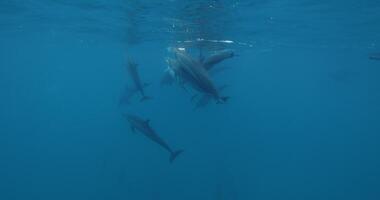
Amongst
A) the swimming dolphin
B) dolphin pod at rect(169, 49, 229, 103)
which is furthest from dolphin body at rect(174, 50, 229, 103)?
the swimming dolphin

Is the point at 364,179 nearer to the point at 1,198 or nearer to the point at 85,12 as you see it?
the point at 1,198

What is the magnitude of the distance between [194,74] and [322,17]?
1470 centimetres

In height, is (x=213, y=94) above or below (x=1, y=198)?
above

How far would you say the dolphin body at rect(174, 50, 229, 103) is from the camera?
21.1ft

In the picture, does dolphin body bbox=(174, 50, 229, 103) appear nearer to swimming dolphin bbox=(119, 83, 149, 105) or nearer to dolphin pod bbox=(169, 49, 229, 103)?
dolphin pod bbox=(169, 49, 229, 103)

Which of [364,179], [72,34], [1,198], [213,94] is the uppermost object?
[213,94]

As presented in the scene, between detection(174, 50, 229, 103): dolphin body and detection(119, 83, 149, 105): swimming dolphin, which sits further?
detection(119, 83, 149, 105): swimming dolphin

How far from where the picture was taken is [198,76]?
6535mm

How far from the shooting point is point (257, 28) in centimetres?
2331

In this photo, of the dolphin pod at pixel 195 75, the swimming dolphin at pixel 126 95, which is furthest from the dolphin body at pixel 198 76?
the swimming dolphin at pixel 126 95

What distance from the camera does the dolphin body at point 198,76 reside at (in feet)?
21.1

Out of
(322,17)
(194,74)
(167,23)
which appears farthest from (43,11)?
(194,74)

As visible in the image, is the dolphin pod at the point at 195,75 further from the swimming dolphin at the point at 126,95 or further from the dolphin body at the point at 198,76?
the swimming dolphin at the point at 126,95

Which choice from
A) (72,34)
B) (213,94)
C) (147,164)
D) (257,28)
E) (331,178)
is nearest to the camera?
(213,94)
